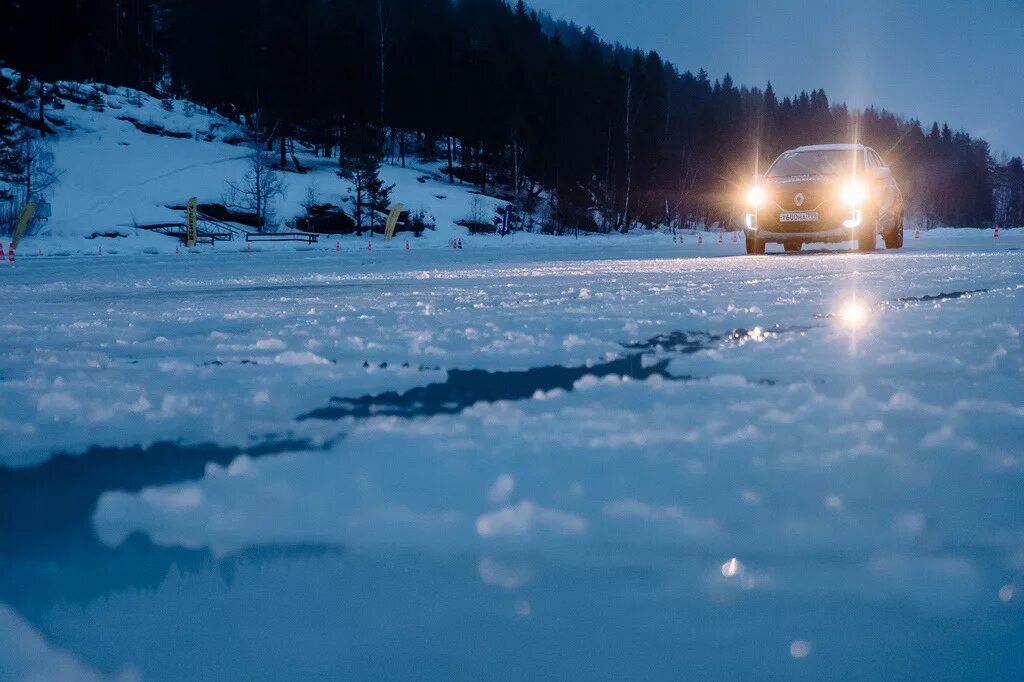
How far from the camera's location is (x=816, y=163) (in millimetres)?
12703

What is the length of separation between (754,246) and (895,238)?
9.43 feet

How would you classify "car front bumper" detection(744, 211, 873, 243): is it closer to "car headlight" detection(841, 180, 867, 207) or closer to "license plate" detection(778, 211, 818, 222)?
"license plate" detection(778, 211, 818, 222)

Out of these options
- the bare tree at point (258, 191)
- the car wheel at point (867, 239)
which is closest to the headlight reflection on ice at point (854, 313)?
the car wheel at point (867, 239)

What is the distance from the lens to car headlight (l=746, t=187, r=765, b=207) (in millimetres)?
12445

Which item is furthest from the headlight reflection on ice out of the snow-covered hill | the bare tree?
the bare tree

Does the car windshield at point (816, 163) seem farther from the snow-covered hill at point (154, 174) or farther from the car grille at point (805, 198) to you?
the snow-covered hill at point (154, 174)

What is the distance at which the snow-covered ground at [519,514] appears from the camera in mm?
856

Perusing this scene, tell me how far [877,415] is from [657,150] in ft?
169

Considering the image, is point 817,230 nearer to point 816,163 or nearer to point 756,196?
point 756,196

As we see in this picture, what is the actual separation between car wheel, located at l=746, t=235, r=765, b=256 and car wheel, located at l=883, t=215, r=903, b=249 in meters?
2.42

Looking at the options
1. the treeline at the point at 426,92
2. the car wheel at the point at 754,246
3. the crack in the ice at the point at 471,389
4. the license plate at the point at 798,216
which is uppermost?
the treeline at the point at 426,92

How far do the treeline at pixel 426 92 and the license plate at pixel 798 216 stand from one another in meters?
25.5

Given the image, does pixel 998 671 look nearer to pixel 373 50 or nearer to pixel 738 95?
pixel 373 50

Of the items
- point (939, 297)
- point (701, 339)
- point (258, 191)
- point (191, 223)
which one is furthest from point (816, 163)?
point (258, 191)
